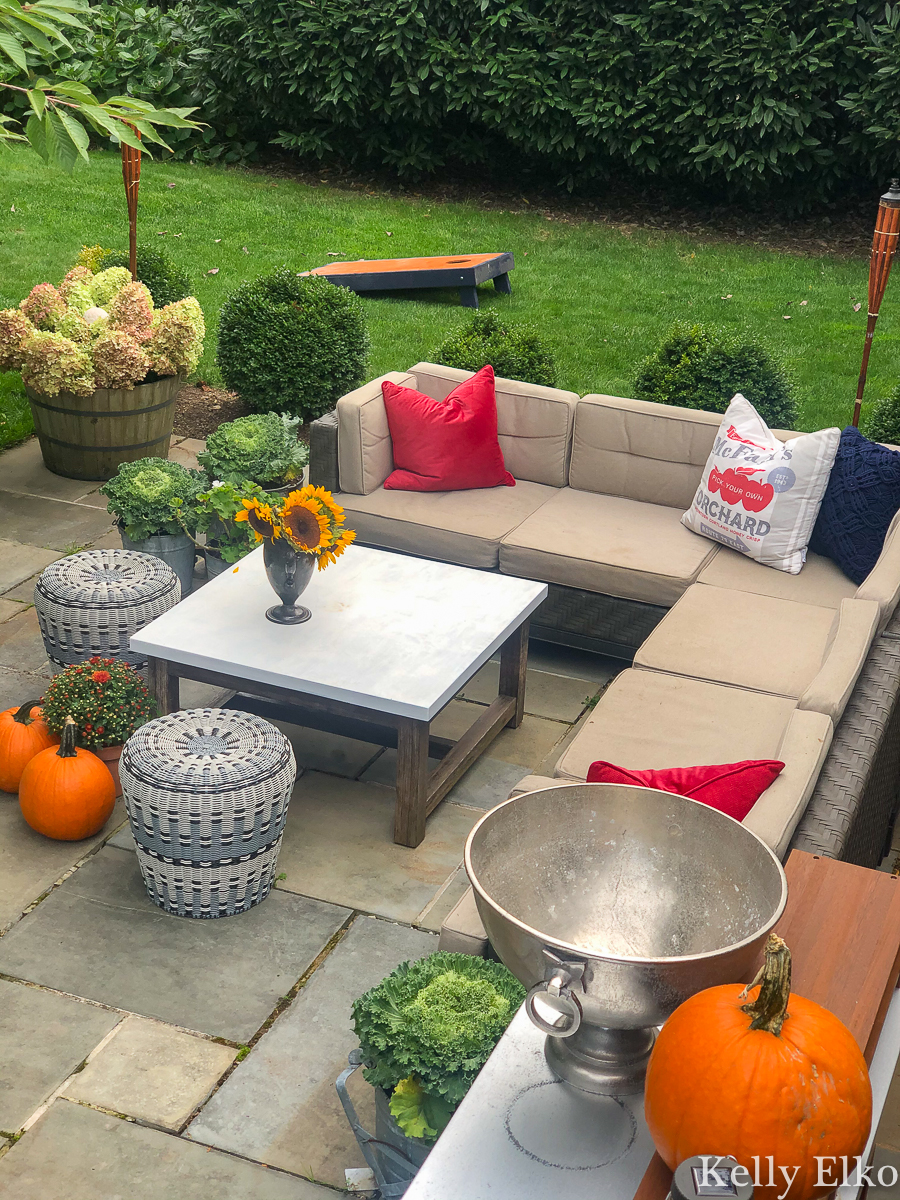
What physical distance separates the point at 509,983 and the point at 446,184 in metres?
10.6

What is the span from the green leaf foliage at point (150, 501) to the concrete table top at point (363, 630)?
593 mm

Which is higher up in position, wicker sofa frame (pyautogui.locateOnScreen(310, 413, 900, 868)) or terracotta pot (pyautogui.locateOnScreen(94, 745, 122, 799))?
wicker sofa frame (pyautogui.locateOnScreen(310, 413, 900, 868))

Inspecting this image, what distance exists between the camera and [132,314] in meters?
6.11

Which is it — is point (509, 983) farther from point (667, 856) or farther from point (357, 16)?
point (357, 16)

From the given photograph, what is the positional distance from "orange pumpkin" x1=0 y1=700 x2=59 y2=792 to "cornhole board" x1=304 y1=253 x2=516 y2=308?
5425 mm

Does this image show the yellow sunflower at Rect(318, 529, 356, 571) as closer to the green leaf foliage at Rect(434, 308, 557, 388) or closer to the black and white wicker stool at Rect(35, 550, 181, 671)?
the black and white wicker stool at Rect(35, 550, 181, 671)

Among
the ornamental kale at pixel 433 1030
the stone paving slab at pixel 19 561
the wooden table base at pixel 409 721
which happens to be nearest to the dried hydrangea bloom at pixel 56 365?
the stone paving slab at pixel 19 561

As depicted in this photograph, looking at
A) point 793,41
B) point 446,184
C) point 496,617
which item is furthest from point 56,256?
point 496,617

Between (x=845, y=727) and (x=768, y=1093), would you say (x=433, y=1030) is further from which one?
(x=845, y=727)

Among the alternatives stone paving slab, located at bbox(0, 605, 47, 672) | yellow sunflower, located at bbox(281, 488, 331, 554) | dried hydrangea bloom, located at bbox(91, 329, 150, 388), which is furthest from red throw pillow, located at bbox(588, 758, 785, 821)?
dried hydrangea bloom, located at bbox(91, 329, 150, 388)

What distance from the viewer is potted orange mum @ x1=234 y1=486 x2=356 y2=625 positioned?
4078 millimetres

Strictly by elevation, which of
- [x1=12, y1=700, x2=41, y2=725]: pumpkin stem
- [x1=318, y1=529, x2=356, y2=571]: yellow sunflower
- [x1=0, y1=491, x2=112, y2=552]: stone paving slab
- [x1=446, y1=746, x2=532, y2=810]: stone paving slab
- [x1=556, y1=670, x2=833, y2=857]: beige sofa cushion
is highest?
[x1=318, y1=529, x2=356, y2=571]: yellow sunflower

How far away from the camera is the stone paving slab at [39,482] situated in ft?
20.9

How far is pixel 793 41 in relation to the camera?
991cm
